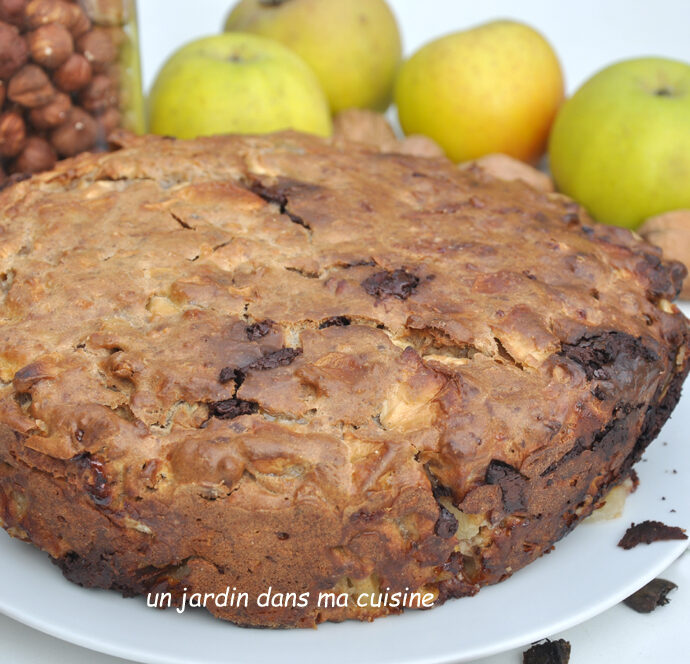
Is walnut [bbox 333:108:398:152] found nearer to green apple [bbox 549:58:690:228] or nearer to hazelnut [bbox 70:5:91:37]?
green apple [bbox 549:58:690:228]

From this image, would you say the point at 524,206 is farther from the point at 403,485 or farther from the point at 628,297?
the point at 403,485

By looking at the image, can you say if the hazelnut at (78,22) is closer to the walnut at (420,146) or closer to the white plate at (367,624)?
the walnut at (420,146)

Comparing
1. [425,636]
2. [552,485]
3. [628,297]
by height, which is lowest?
[425,636]

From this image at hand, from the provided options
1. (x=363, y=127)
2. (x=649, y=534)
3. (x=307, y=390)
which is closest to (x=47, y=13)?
(x=363, y=127)

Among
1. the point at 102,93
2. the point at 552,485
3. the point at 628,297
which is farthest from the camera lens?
the point at 102,93

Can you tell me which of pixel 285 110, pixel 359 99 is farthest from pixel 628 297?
Answer: pixel 359 99

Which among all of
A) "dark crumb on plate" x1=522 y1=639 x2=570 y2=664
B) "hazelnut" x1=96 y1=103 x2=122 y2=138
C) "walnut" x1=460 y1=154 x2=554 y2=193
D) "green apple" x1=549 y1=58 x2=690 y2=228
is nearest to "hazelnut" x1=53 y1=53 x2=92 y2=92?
"hazelnut" x1=96 y1=103 x2=122 y2=138

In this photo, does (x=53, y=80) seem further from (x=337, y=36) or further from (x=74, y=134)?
(x=337, y=36)
